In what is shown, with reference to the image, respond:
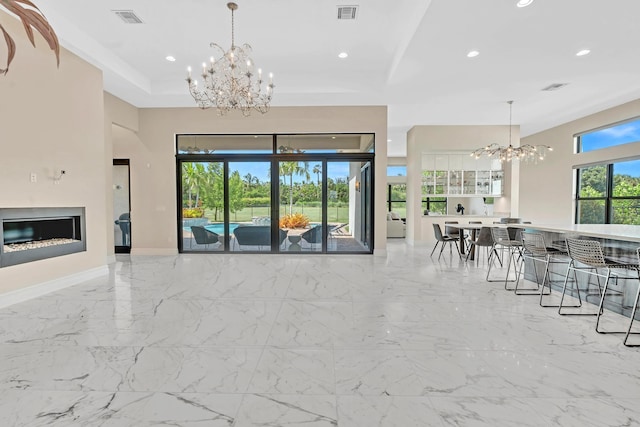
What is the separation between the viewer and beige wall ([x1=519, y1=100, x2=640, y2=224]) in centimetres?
730

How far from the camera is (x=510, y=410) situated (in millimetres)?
1886

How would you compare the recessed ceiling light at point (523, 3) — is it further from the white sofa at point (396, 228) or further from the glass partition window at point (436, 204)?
the glass partition window at point (436, 204)

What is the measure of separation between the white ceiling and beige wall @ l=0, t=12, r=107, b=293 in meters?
0.47

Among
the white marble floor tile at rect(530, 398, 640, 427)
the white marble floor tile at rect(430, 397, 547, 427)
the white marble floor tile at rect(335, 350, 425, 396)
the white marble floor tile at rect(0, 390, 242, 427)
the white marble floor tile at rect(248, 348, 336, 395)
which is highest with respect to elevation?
the white marble floor tile at rect(530, 398, 640, 427)

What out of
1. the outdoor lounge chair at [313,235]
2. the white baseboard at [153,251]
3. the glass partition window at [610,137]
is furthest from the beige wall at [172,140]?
the glass partition window at [610,137]

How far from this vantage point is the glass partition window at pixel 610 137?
23.3ft

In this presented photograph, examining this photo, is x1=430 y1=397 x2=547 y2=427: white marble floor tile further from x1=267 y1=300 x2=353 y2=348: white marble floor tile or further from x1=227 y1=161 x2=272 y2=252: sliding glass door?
x1=227 y1=161 x2=272 y2=252: sliding glass door

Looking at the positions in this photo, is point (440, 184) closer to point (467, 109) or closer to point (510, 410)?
point (467, 109)

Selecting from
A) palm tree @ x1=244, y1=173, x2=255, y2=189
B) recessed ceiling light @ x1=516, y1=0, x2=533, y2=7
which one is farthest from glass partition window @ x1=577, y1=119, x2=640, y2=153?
palm tree @ x1=244, y1=173, x2=255, y2=189

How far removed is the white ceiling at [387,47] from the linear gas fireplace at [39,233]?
8.10ft

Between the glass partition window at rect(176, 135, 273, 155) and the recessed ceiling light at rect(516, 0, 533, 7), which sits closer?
the recessed ceiling light at rect(516, 0, 533, 7)

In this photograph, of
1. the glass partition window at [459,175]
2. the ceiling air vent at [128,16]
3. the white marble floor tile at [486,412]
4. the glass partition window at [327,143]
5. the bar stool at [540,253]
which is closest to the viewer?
the white marble floor tile at [486,412]

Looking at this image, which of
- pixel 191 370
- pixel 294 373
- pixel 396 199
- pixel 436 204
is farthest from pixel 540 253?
pixel 396 199

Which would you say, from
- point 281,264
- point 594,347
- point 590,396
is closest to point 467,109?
point 281,264
